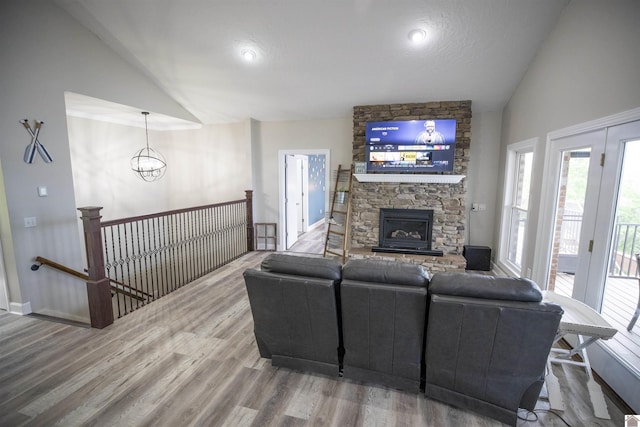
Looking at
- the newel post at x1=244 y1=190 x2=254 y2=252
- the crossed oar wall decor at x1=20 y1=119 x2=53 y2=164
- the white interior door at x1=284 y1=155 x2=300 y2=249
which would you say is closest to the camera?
the crossed oar wall decor at x1=20 y1=119 x2=53 y2=164

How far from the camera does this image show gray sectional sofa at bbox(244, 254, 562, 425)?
5.40 ft

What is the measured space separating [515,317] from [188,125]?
249 inches

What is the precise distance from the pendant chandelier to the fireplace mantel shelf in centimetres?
444

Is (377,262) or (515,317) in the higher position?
(377,262)

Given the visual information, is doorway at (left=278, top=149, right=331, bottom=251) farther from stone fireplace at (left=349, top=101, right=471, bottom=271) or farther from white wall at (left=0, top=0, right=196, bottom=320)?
white wall at (left=0, top=0, right=196, bottom=320)

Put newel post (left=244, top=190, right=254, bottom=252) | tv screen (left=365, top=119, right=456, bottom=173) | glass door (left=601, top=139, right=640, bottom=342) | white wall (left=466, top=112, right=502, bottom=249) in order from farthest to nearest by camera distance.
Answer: newel post (left=244, top=190, right=254, bottom=252)
white wall (left=466, top=112, right=502, bottom=249)
tv screen (left=365, top=119, right=456, bottom=173)
glass door (left=601, top=139, right=640, bottom=342)

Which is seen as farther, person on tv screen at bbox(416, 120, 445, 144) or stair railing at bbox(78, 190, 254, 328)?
person on tv screen at bbox(416, 120, 445, 144)

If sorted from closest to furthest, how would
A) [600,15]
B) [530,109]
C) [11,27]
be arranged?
1. [600,15]
2. [11,27]
3. [530,109]

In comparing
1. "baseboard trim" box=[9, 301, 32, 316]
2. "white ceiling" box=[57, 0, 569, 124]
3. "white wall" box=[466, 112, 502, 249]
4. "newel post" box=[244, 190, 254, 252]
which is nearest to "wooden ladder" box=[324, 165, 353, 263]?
"white ceiling" box=[57, 0, 569, 124]

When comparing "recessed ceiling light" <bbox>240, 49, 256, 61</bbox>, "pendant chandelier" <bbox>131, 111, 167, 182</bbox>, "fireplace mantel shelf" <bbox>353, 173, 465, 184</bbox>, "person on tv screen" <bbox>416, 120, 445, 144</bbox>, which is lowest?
"fireplace mantel shelf" <bbox>353, 173, 465, 184</bbox>

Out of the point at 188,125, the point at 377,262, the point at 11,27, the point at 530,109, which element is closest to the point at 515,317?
the point at 377,262

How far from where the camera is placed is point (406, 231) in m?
5.07

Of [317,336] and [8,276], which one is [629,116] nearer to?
[317,336]

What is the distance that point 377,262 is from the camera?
1988 millimetres
